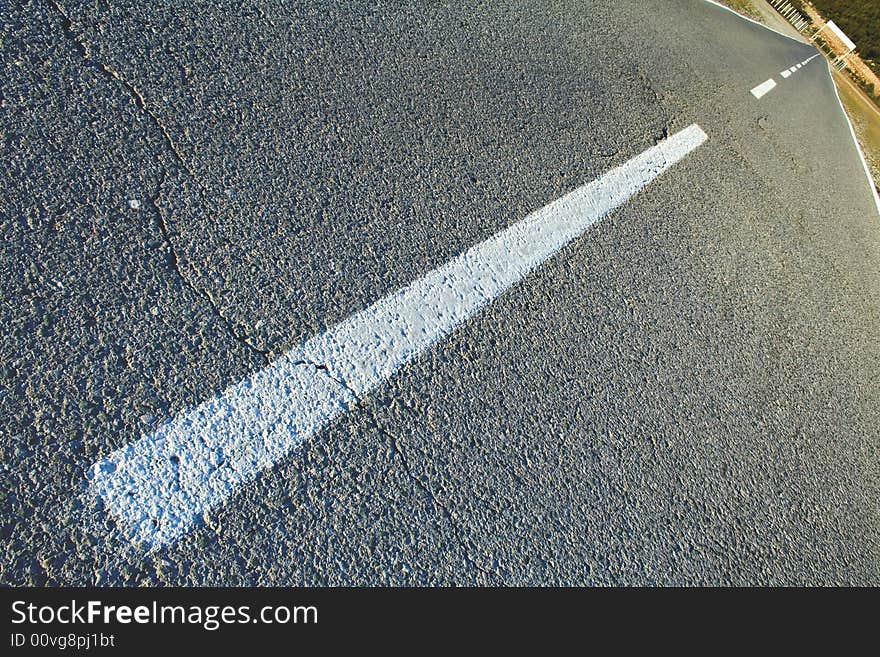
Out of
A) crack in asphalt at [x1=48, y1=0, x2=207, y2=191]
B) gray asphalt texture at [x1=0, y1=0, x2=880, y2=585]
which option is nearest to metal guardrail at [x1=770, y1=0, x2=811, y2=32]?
gray asphalt texture at [x1=0, y1=0, x2=880, y2=585]

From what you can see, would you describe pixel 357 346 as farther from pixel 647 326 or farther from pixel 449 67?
pixel 449 67

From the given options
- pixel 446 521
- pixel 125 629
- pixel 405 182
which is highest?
pixel 405 182

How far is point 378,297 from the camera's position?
91.5 inches

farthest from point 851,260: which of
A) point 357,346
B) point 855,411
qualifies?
point 357,346

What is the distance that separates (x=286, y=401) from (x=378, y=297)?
23.9 inches

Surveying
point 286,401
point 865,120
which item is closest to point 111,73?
point 286,401

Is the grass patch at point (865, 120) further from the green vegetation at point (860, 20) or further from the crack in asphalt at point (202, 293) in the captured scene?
the crack in asphalt at point (202, 293)

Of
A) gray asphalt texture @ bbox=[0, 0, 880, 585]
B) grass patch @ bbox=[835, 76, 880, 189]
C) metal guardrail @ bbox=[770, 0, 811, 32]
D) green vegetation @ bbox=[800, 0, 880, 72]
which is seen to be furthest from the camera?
green vegetation @ bbox=[800, 0, 880, 72]

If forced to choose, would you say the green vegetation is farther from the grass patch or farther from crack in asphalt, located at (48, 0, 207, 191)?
crack in asphalt, located at (48, 0, 207, 191)

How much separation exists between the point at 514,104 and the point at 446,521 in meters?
2.73

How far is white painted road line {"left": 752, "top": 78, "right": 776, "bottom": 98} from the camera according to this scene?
733 centimetres

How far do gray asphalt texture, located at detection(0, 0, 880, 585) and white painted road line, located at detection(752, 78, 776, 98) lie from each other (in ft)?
13.8

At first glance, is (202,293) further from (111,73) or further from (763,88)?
(763,88)

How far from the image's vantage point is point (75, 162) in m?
2.10
